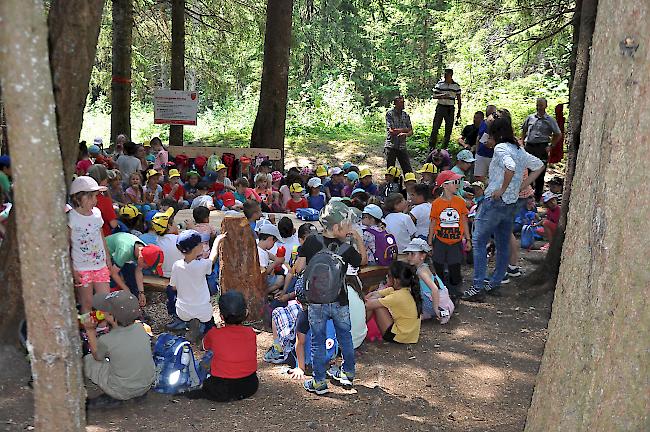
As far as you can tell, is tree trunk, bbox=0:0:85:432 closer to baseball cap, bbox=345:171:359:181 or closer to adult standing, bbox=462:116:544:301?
adult standing, bbox=462:116:544:301

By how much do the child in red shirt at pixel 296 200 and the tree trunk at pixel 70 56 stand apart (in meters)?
5.36

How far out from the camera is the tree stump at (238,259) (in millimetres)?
6848

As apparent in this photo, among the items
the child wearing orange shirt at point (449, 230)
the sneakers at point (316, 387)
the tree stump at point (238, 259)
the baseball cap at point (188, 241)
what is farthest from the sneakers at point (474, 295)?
the baseball cap at point (188, 241)

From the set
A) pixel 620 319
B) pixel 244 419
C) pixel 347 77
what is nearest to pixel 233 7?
pixel 347 77

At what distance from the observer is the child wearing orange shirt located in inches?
299

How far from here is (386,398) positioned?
5.47 meters

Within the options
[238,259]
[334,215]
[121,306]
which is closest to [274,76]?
[238,259]

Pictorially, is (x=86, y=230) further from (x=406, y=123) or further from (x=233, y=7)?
(x=233, y=7)

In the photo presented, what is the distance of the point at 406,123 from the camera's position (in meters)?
13.5

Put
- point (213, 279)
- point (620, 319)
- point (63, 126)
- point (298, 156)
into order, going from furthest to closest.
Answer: point (298, 156) < point (213, 279) < point (63, 126) < point (620, 319)

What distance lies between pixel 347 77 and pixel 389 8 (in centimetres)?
370

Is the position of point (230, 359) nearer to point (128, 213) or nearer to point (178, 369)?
point (178, 369)

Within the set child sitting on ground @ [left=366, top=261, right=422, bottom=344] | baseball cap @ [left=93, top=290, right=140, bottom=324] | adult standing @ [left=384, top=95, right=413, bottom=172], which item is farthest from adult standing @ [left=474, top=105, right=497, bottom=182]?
baseball cap @ [left=93, top=290, right=140, bottom=324]

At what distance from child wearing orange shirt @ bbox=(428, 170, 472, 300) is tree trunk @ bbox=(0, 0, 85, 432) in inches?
208
